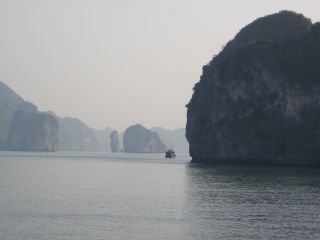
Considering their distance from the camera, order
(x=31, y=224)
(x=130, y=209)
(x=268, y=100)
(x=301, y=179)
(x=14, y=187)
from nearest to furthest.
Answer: (x=31, y=224) < (x=130, y=209) < (x=14, y=187) < (x=301, y=179) < (x=268, y=100)

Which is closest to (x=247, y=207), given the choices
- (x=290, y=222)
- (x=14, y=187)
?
(x=290, y=222)

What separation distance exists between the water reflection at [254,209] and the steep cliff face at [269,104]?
64.9m

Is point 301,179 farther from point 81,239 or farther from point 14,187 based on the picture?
point 81,239

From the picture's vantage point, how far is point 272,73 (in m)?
181

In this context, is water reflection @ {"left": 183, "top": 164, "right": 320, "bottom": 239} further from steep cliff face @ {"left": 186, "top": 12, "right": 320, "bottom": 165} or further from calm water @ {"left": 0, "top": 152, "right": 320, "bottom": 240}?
steep cliff face @ {"left": 186, "top": 12, "right": 320, "bottom": 165}

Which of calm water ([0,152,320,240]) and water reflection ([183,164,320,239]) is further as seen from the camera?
water reflection ([183,164,320,239])

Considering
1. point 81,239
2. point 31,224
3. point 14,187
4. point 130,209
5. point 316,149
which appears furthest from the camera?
point 316,149

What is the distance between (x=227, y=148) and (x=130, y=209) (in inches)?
4843

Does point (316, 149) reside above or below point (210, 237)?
above

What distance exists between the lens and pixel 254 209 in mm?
67750

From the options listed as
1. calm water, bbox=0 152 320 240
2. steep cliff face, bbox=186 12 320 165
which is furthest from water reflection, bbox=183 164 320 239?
steep cliff face, bbox=186 12 320 165

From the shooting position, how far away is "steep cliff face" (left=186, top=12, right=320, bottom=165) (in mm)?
168250

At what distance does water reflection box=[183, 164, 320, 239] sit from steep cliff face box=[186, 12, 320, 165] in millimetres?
64867

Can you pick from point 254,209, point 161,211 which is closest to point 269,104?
point 254,209
